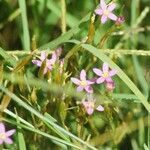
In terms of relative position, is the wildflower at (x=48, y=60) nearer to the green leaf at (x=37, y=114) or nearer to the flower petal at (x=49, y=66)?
the flower petal at (x=49, y=66)

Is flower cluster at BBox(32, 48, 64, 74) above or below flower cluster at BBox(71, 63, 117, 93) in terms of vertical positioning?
above

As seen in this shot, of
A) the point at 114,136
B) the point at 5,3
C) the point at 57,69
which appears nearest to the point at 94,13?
the point at 57,69

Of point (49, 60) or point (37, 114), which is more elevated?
point (49, 60)

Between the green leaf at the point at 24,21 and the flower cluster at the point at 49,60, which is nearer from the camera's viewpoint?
the flower cluster at the point at 49,60

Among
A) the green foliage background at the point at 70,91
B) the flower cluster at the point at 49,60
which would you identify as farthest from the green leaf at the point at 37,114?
the flower cluster at the point at 49,60

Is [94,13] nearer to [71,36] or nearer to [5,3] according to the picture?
[71,36]

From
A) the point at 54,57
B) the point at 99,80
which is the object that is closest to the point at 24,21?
the point at 54,57

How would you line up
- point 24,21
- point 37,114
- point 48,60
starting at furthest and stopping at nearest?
point 24,21, point 48,60, point 37,114

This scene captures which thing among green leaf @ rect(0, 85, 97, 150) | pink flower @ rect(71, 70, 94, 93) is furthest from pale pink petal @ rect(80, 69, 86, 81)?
green leaf @ rect(0, 85, 97, 150)

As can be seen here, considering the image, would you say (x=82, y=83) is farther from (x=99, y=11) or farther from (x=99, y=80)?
(x=99, y=11)

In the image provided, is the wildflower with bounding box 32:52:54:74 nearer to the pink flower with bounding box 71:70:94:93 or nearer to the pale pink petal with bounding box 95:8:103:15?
the pink flower with bounding box 71:70:94:93

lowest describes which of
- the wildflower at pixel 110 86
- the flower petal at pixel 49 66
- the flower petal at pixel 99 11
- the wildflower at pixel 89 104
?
the wildflower at pixel 89 104
